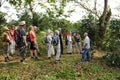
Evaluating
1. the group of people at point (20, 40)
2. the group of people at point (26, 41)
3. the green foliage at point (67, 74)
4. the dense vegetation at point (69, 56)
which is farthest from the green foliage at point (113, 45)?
the group of people at point (20, 40)

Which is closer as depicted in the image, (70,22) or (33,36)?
(33,36)

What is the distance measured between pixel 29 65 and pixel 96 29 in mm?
9772

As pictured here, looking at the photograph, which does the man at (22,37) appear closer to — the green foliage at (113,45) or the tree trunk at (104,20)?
the green foliage at (113,45)

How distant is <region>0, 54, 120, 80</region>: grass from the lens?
15491mm

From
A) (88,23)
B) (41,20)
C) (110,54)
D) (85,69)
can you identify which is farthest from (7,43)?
(41,20)

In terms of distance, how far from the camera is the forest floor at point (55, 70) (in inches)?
611

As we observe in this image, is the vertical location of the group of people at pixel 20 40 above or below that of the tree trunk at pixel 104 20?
below

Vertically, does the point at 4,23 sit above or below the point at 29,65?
above

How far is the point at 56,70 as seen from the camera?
16.8m

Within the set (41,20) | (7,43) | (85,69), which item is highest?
(41,20)

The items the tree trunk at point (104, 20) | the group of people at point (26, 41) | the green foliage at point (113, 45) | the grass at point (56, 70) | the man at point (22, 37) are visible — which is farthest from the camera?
the tree trunk at point (104, 20)

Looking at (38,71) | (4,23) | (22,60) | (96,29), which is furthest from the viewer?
(4,23)

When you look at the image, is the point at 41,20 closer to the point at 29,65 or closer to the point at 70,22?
the point at 70,22

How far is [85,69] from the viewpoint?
17922mm
